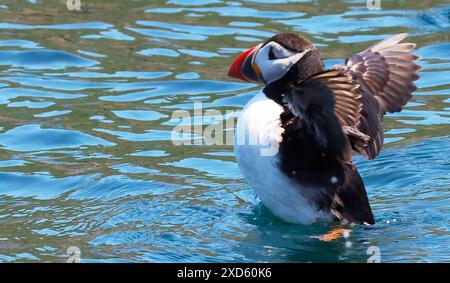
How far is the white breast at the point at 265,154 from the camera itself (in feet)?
20.0

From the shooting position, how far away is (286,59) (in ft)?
20.3

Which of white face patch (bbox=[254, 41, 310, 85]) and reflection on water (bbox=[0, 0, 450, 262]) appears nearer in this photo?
white face patch (bbox=[254, 41, 310, 85])

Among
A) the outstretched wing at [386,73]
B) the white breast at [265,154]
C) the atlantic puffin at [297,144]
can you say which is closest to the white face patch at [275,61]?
the atlantic puffin at [297,144]

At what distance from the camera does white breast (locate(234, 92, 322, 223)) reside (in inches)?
239

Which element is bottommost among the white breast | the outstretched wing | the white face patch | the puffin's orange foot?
the puffin's orange foot

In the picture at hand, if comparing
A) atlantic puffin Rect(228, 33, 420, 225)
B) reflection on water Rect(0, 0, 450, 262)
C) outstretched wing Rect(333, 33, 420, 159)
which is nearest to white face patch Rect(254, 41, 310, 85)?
atlantic puffin Rect(228, 33, 420, 225)

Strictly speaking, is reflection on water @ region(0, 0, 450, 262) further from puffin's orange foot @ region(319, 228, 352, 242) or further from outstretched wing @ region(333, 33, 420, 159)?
outstretched wing @ region(333, 33, 420, 159)

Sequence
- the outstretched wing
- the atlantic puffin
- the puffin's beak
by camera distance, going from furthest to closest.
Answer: the outstretched wing → the puffin's beak → the atlantic puffin

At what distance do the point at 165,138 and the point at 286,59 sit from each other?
2366 mm

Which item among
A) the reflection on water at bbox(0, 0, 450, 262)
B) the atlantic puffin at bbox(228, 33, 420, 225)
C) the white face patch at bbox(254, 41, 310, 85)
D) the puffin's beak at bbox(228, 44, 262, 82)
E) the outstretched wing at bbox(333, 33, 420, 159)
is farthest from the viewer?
the outstretched wing at bbox(333, 33, 420, 159)

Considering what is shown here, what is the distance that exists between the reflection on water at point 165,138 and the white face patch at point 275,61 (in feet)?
3.09

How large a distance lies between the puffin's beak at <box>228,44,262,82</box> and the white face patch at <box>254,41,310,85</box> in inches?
3.1
